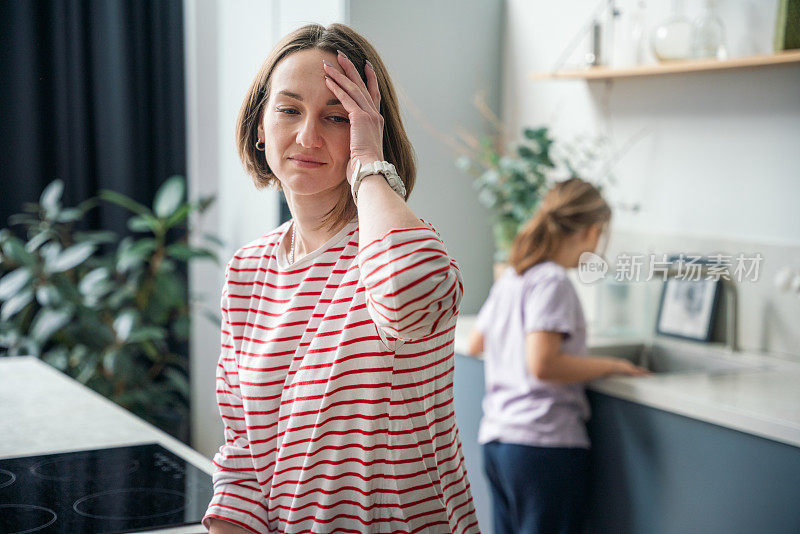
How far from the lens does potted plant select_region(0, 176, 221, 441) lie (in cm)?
313

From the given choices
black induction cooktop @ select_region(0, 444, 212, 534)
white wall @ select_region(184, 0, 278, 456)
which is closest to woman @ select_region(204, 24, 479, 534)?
black induction cooktop @ select_region(0, 444, 212, 534)

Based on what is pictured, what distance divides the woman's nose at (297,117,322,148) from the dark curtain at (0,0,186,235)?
9.70 feet

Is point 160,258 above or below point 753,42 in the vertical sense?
below

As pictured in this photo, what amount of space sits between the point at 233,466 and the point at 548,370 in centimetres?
122

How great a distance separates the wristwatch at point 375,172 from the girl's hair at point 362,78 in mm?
71

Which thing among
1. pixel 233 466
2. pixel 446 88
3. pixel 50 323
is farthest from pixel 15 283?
pixel 233 466

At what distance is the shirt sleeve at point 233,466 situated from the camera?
93 centimetres

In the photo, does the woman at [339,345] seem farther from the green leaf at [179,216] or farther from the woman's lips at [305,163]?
the green leaf at [179,216]

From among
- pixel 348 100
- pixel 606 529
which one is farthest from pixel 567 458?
pixel 348 100

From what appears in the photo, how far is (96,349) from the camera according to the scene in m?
3.28

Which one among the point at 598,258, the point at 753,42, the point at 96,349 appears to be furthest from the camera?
the point at 96,349

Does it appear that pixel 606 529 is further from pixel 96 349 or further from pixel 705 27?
pixel 96 349

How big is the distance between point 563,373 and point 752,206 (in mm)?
779

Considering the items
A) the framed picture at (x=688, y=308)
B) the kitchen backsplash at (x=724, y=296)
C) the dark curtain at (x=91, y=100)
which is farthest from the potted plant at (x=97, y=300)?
the framed picture at (x=688, y=308)
